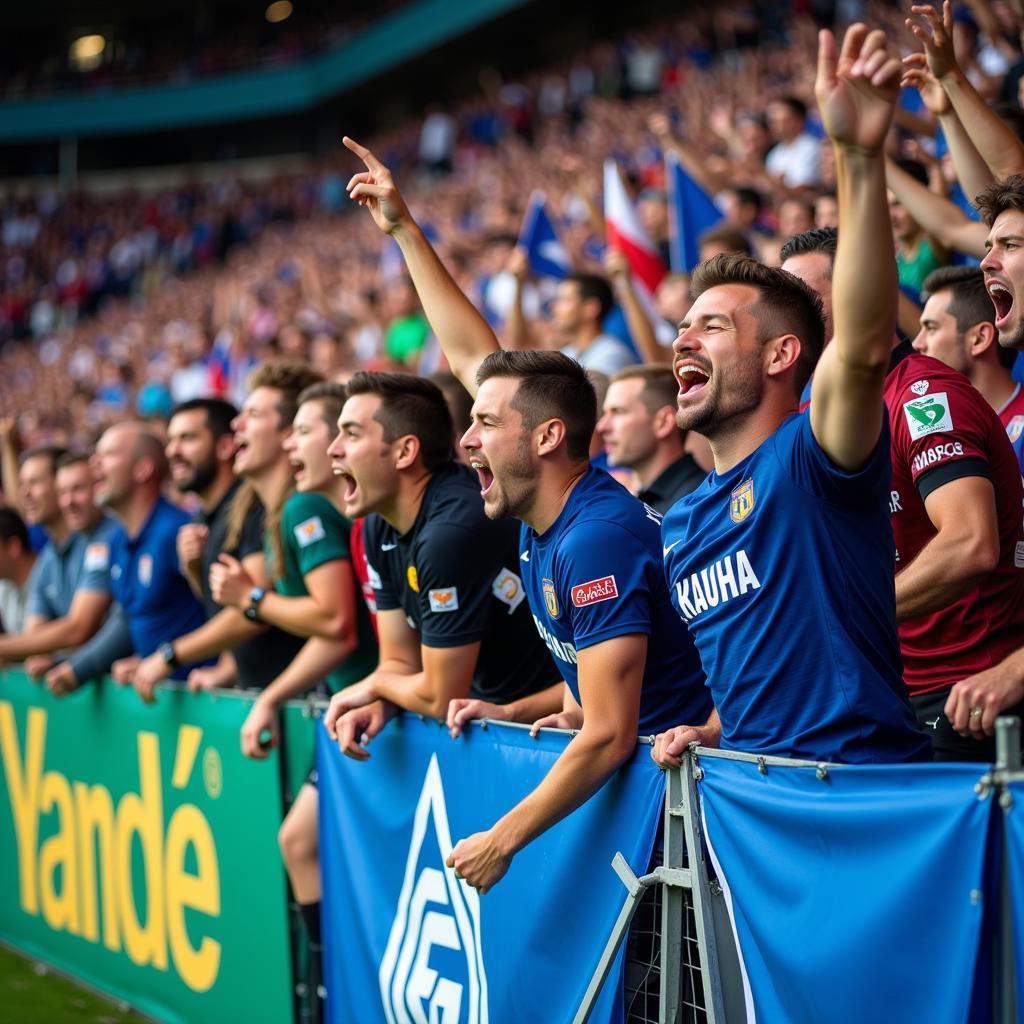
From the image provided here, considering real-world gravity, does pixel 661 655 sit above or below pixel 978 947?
above

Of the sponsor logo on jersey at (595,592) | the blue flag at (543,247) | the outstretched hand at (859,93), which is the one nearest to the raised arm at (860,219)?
the outstretched hand at (859,93)

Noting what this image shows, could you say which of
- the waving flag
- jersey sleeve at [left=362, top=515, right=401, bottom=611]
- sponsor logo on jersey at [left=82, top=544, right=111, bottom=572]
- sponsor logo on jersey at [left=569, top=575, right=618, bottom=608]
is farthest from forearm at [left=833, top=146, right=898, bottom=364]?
the waving flag

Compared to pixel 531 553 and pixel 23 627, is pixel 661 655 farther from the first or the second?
pixel 23 627

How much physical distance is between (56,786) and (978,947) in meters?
5.17

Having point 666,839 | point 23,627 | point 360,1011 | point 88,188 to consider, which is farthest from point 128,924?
point 88,188

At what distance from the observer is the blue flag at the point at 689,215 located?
841 cm

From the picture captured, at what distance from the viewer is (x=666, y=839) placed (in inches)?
125

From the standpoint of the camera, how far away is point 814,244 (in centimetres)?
403

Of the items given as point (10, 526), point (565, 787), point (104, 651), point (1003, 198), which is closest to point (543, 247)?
point (10, 526)

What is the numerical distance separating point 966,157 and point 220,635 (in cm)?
318

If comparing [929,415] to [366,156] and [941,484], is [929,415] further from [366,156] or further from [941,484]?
[366,156]

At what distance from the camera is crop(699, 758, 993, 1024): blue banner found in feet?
8.02

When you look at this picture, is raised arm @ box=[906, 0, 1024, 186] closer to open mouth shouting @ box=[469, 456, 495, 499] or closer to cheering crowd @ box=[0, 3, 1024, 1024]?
cheering crowd @ box=[0, 3, 1024, 1024]

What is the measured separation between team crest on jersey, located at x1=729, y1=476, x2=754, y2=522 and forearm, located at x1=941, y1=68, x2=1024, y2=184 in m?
1.99
